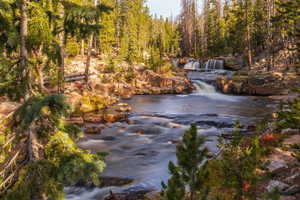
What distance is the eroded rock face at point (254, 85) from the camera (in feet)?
103

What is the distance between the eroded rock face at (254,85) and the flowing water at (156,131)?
2295 millimetres

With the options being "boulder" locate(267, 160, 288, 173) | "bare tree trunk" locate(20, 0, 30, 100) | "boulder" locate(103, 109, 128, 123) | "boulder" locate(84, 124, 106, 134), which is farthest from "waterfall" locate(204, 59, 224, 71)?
"bare tree trunk" locate(20, 0, 30, 100)

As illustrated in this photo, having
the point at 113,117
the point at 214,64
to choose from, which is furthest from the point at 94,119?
the point at 214,64

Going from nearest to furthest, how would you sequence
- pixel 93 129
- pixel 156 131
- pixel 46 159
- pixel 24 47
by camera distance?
pixel 46 159 → pixel 24 47 → pixel 93 129 → pixel 156 131

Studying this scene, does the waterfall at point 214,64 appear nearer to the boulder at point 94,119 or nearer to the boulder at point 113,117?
the boulder at point 113,117

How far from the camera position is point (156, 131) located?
17609 mm

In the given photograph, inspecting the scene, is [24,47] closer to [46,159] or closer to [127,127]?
[46,159]

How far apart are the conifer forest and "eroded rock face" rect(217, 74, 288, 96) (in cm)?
12

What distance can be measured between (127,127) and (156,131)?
2.15m

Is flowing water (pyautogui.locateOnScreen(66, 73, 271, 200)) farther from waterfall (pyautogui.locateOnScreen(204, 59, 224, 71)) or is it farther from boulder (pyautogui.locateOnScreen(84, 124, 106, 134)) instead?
waterfall (pyautogui.locateOnScreen(204, 59, 224, 71))

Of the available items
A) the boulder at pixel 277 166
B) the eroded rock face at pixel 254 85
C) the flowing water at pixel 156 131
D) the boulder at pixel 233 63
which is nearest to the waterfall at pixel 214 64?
the boulder at pixel 233 63

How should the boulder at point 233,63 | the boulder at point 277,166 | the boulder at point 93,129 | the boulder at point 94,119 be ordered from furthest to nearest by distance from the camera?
the boulder at point 233,63 < the boulder at point 94,119 < the boulder at point 93,129 < the boulder at point 277,166

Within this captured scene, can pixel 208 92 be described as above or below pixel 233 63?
below

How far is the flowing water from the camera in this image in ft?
35.8
